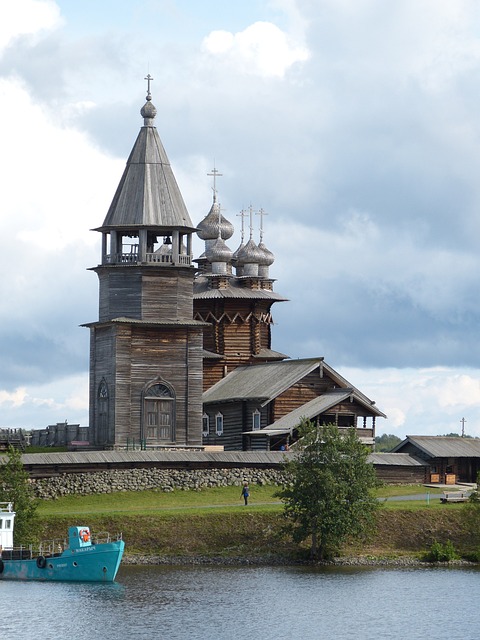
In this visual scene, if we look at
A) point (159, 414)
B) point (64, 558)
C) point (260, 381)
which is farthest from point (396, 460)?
point (64, 558)

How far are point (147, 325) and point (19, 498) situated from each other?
20741mm

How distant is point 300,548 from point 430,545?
5.75m

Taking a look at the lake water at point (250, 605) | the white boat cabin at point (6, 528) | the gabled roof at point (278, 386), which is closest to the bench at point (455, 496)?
the lake water at point (250, 605)

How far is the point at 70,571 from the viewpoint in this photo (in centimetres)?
6372

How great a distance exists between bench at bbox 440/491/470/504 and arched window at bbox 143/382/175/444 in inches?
603

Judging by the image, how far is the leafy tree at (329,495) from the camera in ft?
221

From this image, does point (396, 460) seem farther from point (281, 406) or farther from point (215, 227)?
point (215, 227)

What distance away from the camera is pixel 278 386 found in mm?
91750

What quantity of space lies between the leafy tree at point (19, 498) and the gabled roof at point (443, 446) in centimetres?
2657

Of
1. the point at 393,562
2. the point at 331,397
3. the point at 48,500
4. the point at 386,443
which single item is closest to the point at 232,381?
the point at 331,397

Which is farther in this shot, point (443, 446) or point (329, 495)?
point (443, 446)

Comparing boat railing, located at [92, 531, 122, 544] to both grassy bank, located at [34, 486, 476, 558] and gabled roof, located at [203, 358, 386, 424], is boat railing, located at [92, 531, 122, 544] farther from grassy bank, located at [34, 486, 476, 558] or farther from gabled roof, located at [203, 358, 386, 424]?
gabled roof, located at [203, 358, 386, 424]

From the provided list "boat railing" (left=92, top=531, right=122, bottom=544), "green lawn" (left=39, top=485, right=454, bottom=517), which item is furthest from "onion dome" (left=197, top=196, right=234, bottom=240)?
"boat railing" (left=92, top=531, right=122, bottom=544)

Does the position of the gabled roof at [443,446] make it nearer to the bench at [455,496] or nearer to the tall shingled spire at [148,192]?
the bench at [455,496]
